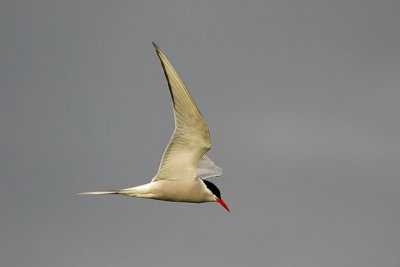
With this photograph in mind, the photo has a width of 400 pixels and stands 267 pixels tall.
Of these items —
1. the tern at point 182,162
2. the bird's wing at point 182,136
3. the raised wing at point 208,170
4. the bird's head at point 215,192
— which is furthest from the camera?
the raised wing at point 208,170

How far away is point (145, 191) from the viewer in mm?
12484

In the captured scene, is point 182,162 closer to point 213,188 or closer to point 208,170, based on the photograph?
point 213,188

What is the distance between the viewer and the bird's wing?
34.2 ft

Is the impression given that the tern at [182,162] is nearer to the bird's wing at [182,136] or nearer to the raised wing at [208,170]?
the bird's wing at [182,136]

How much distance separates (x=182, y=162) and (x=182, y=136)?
75cm

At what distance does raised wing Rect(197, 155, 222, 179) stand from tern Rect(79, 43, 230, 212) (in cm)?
134

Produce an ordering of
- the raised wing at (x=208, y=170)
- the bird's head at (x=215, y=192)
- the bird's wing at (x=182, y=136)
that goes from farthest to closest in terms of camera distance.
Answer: the raised wing at (x=208, y=170) → the bird's head at (x=215, y=192) → the bird's wing at (x=182, y=136)

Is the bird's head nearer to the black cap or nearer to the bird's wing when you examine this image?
the black cap

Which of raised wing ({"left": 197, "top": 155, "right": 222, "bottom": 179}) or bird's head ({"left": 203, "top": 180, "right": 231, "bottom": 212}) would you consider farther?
raised wing ({"left": 197, "top": 155, "right": 222, "bottom": 179})

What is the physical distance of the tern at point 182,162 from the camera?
11.0 m

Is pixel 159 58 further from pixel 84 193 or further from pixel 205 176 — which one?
pixel 205 176

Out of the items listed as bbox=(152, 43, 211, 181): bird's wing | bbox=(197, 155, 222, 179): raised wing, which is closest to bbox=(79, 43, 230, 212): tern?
bbox=(152, 43, 211, 181): bird's wing

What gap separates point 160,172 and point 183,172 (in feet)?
1.32

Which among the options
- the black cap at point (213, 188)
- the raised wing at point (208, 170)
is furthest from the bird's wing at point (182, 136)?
the raised wing at point (208, 170)
